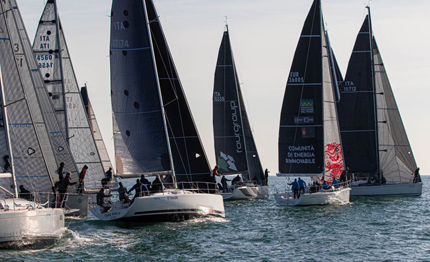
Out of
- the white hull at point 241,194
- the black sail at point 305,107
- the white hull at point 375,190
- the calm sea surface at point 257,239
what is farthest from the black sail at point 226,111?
the calm sea surface at point 257,239

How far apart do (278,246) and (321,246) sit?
132cm

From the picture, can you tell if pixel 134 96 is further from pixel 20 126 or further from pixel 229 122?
pixel 229 122

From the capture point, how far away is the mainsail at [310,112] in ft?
138

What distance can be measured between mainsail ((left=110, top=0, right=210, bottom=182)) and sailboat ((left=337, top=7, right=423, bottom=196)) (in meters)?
18.7

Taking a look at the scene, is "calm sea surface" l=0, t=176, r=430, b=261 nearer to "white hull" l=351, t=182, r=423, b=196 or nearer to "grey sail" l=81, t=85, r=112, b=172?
"white hull" l=351, t=182, r=423, b=196

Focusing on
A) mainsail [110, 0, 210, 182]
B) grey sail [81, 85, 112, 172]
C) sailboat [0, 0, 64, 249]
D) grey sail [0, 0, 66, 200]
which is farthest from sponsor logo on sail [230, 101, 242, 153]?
grey sail [0, 0, 66, 200]

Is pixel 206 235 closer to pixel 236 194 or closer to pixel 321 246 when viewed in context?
pixel 321 246

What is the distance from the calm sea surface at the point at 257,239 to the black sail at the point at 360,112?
41.9ft

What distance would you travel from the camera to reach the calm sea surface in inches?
869

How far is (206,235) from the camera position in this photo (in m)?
26.3

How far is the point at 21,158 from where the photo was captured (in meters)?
24.5

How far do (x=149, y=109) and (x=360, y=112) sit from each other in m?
20.6

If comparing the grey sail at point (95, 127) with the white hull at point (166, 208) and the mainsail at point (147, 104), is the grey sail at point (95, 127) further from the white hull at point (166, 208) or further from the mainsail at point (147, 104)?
the white hull at point (166, 208)

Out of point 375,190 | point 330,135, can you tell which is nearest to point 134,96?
point 330,135
